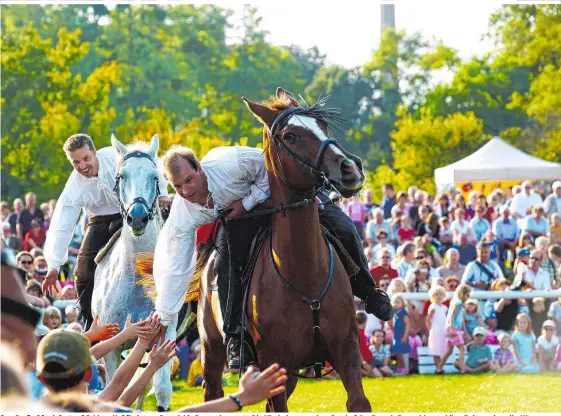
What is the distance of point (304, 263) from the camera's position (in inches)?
313

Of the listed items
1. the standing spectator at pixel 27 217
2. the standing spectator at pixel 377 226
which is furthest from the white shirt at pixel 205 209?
the standing spectator at pixel 27 217

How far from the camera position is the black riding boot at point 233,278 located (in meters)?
8.37

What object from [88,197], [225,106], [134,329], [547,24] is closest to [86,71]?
[225,106]

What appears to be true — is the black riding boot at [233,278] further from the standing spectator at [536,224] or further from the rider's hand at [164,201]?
the standing spectator at [536,224]

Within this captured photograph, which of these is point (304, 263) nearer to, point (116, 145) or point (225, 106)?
point (116, 145)

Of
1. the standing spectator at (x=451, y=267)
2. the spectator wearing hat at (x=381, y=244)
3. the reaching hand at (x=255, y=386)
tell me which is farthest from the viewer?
the spectator wearing hat at (x=381, y=244)

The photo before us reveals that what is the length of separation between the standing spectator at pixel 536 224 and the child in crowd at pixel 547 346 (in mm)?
4263

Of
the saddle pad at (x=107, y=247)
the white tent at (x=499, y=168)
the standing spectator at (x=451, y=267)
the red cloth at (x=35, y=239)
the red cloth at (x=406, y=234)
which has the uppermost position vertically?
the white tent at (x=499, y=168)

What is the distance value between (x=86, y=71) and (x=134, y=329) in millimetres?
55816

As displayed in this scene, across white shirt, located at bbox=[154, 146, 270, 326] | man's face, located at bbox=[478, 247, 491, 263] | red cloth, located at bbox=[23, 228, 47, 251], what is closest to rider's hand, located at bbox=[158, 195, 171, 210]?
white shirt, located at bbox=[154, 146, 270, 326]

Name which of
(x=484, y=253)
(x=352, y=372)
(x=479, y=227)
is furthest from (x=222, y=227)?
(x=479, y=227)

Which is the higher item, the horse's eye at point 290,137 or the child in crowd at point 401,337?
the horse's eye at point 290,137

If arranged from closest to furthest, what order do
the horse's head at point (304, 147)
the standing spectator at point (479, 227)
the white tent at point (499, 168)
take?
the horse's head at point (304, 147) → the standing spectator at point (479, 227) → the white tent at point (499, 168)

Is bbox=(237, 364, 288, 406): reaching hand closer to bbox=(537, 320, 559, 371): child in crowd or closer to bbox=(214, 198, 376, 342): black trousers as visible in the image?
bbox=(214, 198, 376, 342): black trousers
